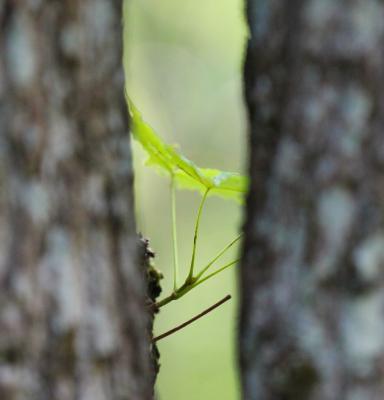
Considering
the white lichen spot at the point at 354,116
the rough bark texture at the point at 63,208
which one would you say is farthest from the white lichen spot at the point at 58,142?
the white lichen spot at the point at 354,116

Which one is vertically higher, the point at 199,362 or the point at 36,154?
the point at 199,362

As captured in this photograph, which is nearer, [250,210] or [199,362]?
[250,210]

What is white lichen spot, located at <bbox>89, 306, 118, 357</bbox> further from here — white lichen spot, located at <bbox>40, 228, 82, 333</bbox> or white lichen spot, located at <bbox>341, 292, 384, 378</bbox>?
white lichen spot, located at <bbox>341, 292, 384, 378</bbox>

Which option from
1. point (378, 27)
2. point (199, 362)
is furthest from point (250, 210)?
point (199, 362)

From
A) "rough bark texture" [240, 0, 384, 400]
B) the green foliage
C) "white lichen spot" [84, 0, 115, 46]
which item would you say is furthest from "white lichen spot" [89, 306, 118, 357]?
the green foliage

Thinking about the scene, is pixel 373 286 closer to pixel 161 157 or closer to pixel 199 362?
pixel 161 157

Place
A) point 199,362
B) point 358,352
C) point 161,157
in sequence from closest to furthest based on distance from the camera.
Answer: point 358,352 < point 161,157 < point 199,362
